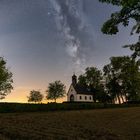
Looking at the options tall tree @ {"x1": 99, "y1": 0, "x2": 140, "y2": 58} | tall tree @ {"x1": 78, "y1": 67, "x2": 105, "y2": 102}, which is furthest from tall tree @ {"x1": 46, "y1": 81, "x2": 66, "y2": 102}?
tall tree @ {"x1": 99, "y1": 0, "x2": 140, "y2": 58}

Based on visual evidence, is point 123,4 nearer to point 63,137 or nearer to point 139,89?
point 63,137

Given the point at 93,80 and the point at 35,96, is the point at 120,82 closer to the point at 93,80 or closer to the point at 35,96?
the point at 93,80

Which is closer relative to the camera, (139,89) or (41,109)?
(41,109)

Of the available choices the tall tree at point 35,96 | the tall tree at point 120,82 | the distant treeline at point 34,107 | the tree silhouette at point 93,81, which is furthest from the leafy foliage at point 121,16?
the tall tree at point 35,96

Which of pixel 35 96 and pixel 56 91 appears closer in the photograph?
pixel 56 91

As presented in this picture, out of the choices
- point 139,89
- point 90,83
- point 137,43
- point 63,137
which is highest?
point 90,83

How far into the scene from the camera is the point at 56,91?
142 meters

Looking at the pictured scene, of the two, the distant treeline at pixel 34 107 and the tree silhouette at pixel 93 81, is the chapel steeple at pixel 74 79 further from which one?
the distant treeline at pixel 34 107

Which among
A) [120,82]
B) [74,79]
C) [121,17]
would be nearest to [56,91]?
[74,79]

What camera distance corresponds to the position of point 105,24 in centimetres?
1781

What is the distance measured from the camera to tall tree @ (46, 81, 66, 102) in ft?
464

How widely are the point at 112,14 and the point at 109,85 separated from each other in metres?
99.9

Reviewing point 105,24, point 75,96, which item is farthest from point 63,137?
point 75,96

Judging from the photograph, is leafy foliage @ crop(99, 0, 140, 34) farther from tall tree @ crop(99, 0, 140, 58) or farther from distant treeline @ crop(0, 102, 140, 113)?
distant treeline @ crop(0, 102, 140, 113)
